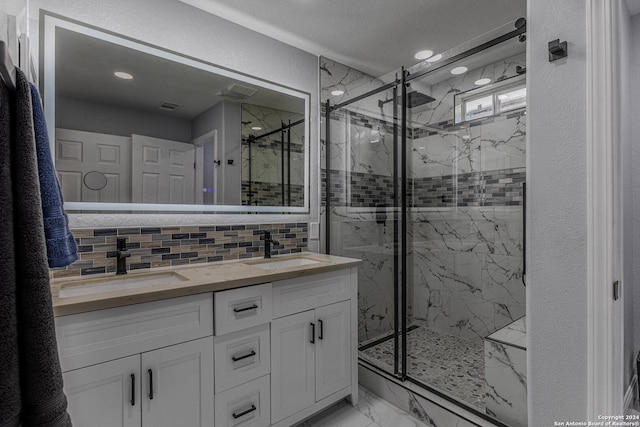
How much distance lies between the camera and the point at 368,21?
2.25 m

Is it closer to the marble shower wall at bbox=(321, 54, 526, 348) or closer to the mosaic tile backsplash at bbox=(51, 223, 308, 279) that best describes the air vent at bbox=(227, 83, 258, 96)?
the marble shower wall at bbox=(321, 54, 526, 348)

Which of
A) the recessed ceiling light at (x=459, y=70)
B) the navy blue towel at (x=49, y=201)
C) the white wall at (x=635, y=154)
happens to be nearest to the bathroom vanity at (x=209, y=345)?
the navy blue towel at (x=49, y=201)

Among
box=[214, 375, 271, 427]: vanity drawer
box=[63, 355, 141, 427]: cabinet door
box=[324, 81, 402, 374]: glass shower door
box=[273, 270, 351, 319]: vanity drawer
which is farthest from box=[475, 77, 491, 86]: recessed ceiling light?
box=[63, 355, 141, 427]: cabinet door

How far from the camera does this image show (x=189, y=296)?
1404 mm

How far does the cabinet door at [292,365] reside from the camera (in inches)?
66.1

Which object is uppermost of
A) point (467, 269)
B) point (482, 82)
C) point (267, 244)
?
point (482, 82)

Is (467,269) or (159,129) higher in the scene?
(159,129)

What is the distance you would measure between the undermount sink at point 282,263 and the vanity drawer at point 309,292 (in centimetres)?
23

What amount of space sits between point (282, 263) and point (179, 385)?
1.05 m

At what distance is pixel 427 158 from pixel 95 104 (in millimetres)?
2393

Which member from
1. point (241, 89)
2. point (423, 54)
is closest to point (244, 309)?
point (241, 89)

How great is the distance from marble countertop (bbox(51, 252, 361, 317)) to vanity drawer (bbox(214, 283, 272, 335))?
1.5 inches

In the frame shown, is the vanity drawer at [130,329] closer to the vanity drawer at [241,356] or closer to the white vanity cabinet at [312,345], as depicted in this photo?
the vanity drawer at [241,356]

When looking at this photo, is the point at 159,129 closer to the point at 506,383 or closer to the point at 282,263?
the point at 282,263
